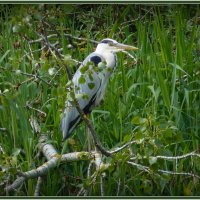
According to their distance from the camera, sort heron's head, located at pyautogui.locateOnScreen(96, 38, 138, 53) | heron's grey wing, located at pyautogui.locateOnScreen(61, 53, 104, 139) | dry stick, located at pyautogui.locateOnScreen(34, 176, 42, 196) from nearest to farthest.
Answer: dry stick, located at pyautogui.locateOnScreen(34, 176, 42, 196), heron's grey wing, located at pyautogui.locateOnScreen(61, 53, 104, 139), heron's head, located at pyautogui.locateOnScreen(96, 38, 138, 53)

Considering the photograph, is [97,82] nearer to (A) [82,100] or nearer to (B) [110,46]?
(A) [82,100]

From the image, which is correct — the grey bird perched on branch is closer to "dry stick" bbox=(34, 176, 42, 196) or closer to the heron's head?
the heron's head

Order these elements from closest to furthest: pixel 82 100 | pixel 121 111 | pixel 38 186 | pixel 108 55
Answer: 1. pixel 38 186
2. pixel 121 111
3. pixel 82 100
4. pixel 108 55

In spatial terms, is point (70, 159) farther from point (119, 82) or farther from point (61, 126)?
point (119, 82)

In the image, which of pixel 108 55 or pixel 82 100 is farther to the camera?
pixel 108 55

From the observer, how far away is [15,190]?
2654 millimetres

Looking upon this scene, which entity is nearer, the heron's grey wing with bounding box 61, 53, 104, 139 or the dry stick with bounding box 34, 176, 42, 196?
the dry stick with bounding box 34, 176, 42, 196

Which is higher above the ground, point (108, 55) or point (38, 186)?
point (108, 55)

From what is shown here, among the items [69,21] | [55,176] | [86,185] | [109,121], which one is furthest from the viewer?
[69,21]

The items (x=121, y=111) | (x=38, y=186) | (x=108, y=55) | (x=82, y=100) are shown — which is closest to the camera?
(x=38, y=186)

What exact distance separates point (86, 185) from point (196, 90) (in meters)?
0.82

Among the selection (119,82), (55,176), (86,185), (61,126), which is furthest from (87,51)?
(86,185)

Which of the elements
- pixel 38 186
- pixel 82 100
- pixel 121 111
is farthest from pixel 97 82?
pixel 38 186

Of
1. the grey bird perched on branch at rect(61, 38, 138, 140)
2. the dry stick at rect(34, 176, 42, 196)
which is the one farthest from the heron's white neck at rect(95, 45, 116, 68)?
the dry stick at rect(34, 176, 42, 196)
